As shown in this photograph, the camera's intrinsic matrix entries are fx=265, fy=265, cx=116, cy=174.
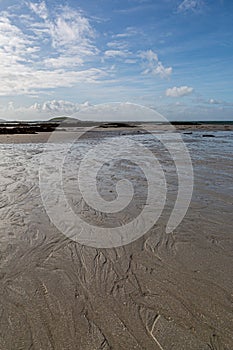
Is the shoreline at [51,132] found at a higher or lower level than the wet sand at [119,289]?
higher

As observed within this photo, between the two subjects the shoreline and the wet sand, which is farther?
the shoreline

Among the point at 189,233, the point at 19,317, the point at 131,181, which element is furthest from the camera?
the point at 131,181

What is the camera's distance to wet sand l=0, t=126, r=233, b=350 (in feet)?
11.5

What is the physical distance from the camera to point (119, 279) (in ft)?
15.8

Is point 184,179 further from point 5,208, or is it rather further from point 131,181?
point 5,208

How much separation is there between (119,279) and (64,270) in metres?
1.09

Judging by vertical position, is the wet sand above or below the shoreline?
below

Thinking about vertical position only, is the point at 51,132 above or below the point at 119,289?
above

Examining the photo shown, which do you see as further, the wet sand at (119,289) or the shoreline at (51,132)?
the shoreline at (51,132)

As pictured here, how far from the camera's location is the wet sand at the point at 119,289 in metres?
3.52

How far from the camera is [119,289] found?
4539 millimetres

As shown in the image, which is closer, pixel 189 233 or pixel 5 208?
pixel 189 233

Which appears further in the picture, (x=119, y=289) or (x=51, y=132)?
(x=51, y=132)

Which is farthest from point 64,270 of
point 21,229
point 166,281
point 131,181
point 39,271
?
point 131,181
